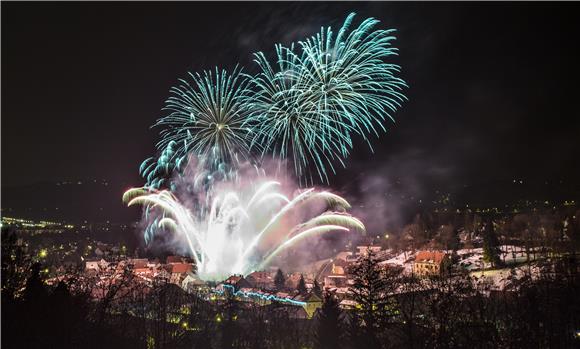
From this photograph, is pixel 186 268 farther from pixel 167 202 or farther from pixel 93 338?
pixel 93 338

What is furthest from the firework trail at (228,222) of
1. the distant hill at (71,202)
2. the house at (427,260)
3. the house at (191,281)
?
the distant hill at (71,202)

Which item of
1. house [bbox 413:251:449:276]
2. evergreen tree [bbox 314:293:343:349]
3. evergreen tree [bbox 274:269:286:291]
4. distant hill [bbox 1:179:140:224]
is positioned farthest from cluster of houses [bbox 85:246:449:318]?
distant hill [bbox 1:179:140:224]

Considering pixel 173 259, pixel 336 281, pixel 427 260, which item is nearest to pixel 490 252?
pixel 427 260

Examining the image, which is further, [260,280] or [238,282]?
[260,280]

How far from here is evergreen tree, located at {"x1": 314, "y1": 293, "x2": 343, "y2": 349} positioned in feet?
80.6

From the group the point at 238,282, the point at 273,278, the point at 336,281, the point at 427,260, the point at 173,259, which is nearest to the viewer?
the point at 238,282

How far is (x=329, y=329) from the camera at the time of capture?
24.9m

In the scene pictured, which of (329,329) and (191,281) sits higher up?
(191,281)

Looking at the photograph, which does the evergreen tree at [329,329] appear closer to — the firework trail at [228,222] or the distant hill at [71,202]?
the firework trail at [228,222]

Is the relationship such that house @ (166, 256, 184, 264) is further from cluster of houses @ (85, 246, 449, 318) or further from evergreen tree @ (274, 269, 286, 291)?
evergreen tree @ (274, 269, 286, 291)

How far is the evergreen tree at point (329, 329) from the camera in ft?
80.6

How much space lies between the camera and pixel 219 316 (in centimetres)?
3023

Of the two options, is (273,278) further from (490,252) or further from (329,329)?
(329,329)

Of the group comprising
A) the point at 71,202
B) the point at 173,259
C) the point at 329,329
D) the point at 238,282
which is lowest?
the point at 329,329
